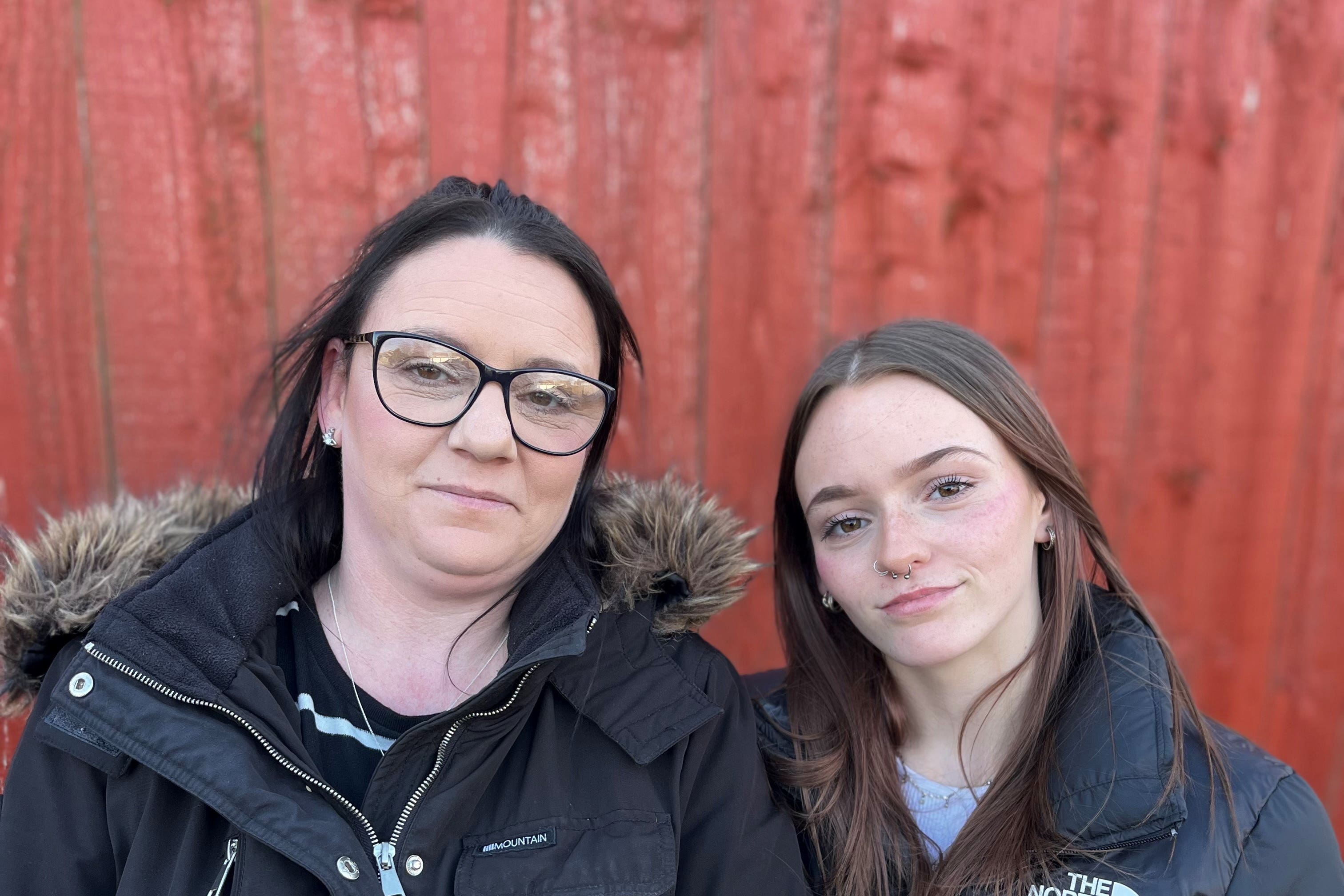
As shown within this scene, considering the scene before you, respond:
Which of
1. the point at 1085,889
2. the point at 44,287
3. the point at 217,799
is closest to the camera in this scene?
the point at 217,799

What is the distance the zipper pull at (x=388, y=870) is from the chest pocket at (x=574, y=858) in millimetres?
93

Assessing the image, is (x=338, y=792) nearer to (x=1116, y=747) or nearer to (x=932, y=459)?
(x=932, y=459)

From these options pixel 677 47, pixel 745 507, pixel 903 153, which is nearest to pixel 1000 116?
pixel 903 153

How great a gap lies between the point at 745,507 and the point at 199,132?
1628mm

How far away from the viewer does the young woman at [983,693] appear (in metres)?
1.56

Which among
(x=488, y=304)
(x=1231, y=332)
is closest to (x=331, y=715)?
(x=488, y=304)

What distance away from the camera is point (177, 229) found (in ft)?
6.93

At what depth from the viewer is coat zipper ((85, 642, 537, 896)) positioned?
4.65ft

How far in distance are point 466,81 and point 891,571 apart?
1535mm

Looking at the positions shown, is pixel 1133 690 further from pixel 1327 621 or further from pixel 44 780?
pixel 44 780

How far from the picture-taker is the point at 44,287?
2.04 m

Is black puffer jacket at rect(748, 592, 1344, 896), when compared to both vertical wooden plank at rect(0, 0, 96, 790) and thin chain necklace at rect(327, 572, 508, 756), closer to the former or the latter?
thin chain necklace at rect(327, 572, 508, 756)

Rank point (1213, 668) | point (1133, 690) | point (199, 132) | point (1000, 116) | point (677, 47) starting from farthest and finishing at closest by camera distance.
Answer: point (1213, 668) → point (1000, 116) → point (677, 47) → point (199, 132) → point (1133, 690)

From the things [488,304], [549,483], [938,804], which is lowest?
[938,804]
